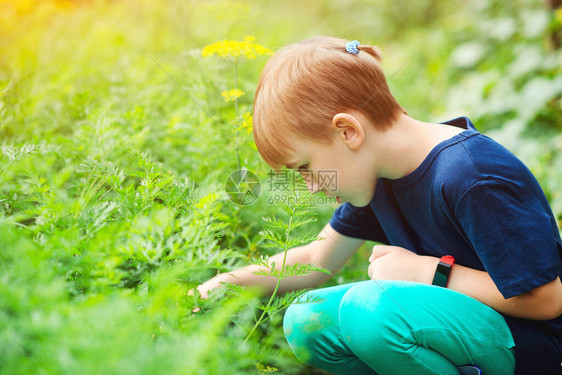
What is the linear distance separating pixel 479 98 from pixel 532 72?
44 cm

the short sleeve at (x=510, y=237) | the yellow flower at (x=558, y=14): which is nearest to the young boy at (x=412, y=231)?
the short sleeve at (x=510, y=237)

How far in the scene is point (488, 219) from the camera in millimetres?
1070

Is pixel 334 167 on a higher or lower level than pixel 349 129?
lower

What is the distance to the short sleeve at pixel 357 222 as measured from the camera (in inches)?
61.6

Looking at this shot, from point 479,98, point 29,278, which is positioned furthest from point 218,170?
point 479,98

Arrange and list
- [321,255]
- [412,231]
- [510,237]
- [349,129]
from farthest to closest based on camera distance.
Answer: [321,255], [412,231], [349,129], [510,237]

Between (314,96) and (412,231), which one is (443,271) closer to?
(412,231)

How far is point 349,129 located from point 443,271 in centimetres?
49

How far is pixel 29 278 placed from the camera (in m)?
0.80

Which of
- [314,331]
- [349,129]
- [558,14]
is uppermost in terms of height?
[558,14]

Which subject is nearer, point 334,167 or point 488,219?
point 488,219

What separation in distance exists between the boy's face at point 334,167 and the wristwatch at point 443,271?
31 centimetres

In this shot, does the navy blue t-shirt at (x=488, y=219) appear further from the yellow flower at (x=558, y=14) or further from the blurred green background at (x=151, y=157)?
the yellow flower at (x=558, y=14)

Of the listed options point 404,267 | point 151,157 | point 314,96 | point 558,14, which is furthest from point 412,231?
point 558,14
